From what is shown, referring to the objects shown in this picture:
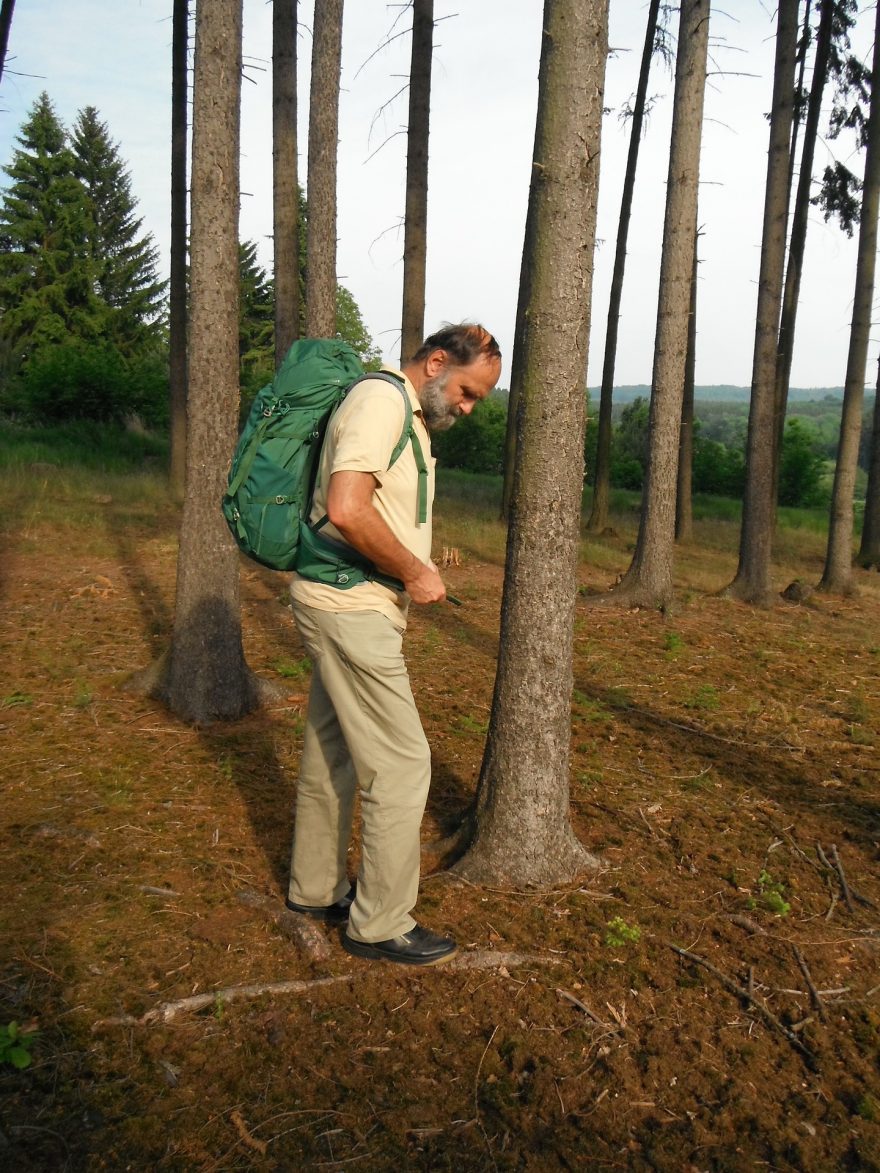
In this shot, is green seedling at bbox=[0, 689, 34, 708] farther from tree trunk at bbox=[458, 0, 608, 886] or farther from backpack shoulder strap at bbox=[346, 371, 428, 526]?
backpack shoulder strap at bbox=[346, 371, 428, 526]

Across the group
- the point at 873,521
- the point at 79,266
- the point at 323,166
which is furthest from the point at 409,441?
the point at 79,266

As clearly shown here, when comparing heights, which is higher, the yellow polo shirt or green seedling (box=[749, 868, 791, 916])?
the yellow polo shirt

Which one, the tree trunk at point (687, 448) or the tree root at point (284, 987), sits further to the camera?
the tree trunk at point (687, 448)

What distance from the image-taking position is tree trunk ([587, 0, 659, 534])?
15531 millimetres

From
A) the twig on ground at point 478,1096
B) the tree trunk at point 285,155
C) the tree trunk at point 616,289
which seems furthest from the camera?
the tree trunk at point 616,289

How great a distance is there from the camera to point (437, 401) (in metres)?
3.22

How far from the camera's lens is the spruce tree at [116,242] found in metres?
41.5

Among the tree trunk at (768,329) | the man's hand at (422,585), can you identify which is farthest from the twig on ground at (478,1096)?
the tree trunk at (768,329)

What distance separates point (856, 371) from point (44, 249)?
121 feet

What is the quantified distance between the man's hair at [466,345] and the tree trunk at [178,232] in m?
11.1

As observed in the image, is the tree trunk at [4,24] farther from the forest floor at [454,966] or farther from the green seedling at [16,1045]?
the green seedling at [16,1045]

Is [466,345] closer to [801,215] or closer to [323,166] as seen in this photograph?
[323,166]

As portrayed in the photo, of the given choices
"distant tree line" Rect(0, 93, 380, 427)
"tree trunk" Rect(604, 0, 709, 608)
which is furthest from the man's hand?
"distant tree line" Rect(0, 93, 380, 427)

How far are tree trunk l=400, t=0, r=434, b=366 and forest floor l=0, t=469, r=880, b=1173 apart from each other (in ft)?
26.1
